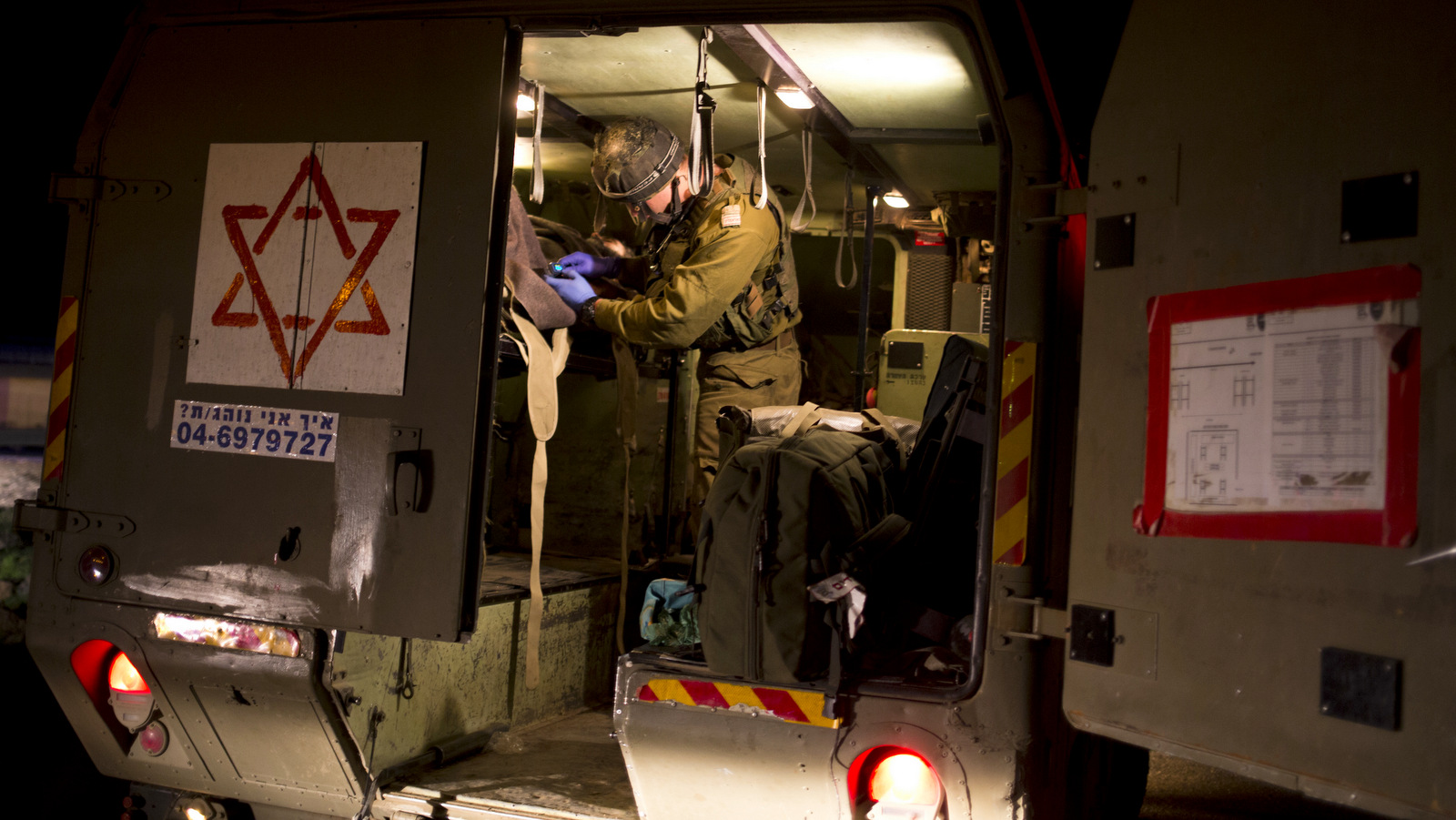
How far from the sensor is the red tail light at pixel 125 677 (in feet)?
8.93

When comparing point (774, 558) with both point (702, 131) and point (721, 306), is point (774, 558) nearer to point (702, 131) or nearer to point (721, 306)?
point (721, 306)

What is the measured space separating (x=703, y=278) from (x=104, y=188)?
1720mm

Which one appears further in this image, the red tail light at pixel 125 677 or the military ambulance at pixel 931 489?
the red tail light at pixel 125 677

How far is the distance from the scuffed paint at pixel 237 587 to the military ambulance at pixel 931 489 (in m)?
0.01

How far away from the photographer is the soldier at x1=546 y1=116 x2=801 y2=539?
339 cm

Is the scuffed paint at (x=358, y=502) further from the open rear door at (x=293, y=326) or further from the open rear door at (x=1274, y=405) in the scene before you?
the open rear door at (x=1274, y=405)

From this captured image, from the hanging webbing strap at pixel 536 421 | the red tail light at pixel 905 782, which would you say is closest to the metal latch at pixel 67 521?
the hanging webbing strap at pixel 536 421

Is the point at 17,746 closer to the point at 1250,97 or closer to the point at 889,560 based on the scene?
the point at 889,560

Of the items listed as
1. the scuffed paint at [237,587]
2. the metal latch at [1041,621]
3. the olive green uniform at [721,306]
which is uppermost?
the olive green uniform at [721,306]

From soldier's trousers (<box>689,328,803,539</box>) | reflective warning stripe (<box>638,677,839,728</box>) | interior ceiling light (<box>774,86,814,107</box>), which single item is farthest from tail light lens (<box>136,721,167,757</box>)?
interior ceiling light (<box>774,86,814,107</box>)

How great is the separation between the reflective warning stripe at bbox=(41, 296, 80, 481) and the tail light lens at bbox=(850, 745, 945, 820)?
2187mm

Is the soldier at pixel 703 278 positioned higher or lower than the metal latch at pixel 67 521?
higher

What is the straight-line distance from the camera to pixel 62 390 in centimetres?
266

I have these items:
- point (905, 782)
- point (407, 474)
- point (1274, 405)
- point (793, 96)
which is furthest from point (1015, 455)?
point (793, 96)
